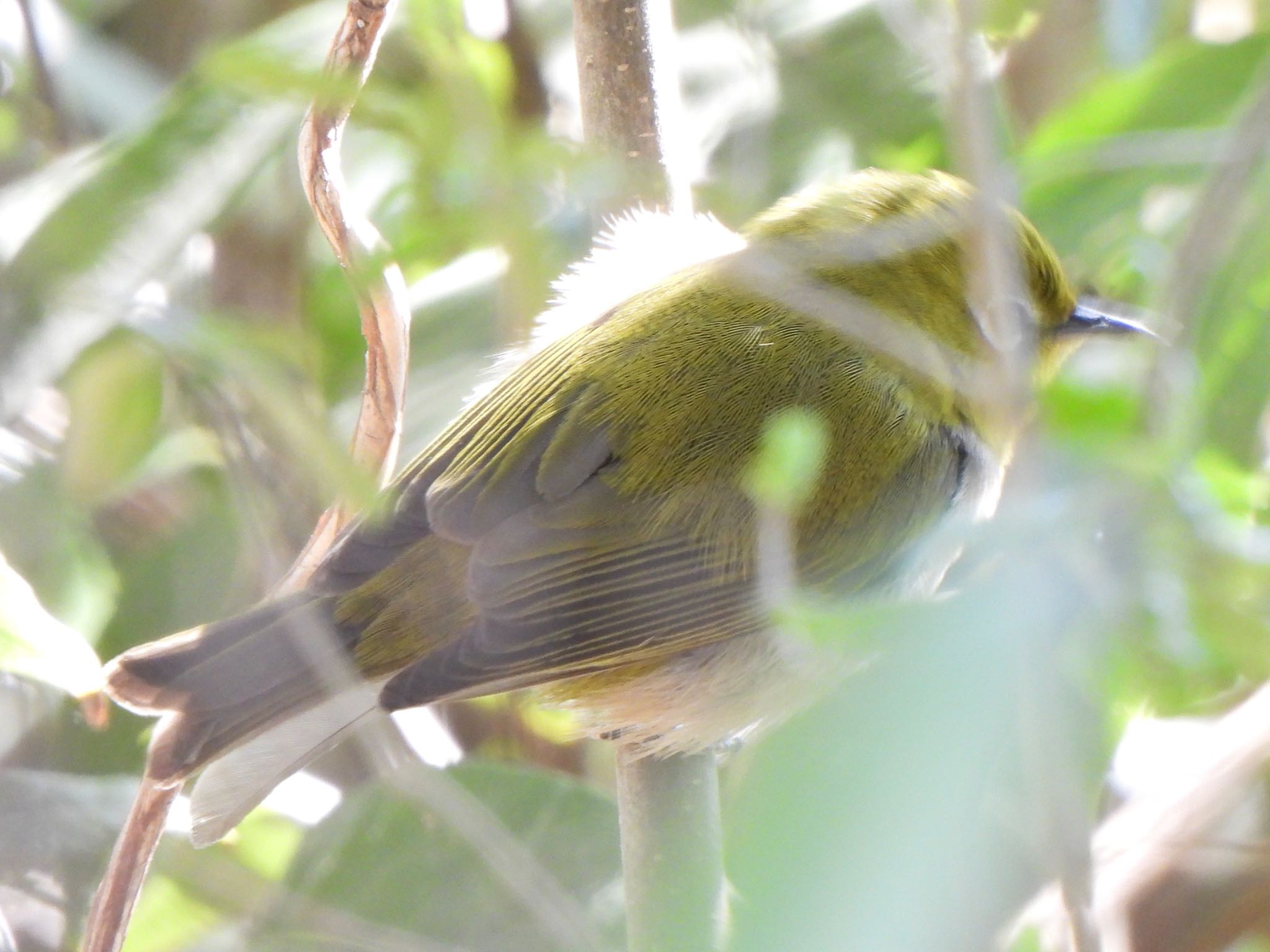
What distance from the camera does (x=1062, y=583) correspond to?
0.90m

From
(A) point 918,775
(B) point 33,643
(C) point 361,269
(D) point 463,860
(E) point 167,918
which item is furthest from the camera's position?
(D) point 463,860

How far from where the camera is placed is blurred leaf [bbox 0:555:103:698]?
1.26 meters

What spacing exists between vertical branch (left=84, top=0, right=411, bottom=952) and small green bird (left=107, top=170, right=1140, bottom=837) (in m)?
0.08

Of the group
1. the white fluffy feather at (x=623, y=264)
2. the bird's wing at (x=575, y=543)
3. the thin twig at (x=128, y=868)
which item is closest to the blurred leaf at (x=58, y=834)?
the thin twig at (x=128, y=868)

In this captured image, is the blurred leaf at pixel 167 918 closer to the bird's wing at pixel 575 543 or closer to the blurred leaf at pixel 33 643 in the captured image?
the bird's wing at pixel 575 543

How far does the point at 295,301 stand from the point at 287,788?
1.18m

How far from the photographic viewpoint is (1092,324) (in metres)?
2.21

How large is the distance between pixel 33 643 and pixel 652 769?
37.9 inches

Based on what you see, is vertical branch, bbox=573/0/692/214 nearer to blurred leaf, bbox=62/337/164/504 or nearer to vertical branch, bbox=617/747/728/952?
blurred leaf, bbox=62/337/164/504

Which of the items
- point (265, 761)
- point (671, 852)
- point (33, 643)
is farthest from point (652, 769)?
point (33, 643)

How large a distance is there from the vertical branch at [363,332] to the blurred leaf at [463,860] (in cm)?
39

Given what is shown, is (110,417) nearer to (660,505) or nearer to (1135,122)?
(660,505)

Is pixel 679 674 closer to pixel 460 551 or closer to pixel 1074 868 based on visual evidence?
pixel 460 551

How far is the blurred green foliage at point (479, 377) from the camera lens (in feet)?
2.66
